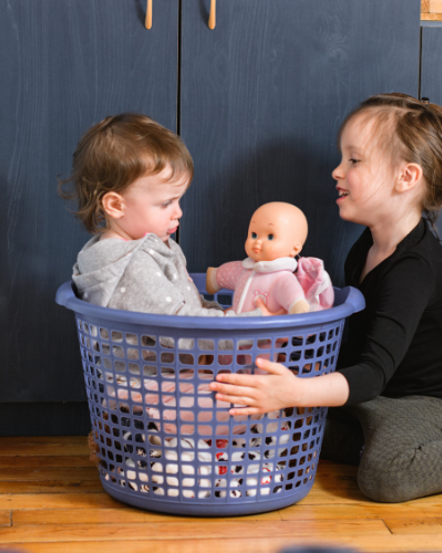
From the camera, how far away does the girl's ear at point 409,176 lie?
1.23 metres

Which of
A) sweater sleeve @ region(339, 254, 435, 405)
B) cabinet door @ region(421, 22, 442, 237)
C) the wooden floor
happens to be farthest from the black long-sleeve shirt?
cabinet door @ region(421, 22, 442, 237)

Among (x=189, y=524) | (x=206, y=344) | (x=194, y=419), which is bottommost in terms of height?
(x=189, y=524)

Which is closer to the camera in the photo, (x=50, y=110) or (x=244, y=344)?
(x=244, y=344)

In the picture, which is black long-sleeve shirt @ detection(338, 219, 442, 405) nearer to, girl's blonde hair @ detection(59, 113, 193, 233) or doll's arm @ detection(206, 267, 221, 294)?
doll's arm @ detection(206, 267, 221, 294)

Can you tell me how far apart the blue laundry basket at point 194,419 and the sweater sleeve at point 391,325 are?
0.22ft

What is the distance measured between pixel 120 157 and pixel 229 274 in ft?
1.08

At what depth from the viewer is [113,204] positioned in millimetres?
1168

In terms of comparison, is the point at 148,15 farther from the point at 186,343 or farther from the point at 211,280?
the point at 186,343

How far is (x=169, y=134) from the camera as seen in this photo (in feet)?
3.91

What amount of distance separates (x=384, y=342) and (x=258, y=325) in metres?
0.30

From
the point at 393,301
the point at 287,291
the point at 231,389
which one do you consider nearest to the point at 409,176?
the point at 393,301

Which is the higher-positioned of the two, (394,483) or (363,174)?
(363,174)

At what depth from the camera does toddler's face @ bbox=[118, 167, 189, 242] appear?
1.16 meters

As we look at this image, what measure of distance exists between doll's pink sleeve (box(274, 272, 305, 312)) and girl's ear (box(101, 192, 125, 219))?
0.33 meters
